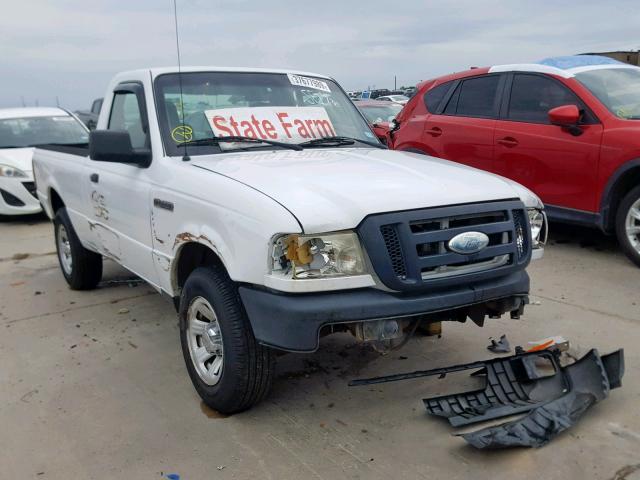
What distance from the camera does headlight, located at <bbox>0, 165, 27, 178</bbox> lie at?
356 inches

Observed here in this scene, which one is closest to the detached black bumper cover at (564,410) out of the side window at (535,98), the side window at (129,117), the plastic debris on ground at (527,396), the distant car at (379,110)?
the plastic debris on ground at (527,396)

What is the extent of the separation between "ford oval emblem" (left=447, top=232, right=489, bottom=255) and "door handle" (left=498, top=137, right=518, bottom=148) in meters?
3.82

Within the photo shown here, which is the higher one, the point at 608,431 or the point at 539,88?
the point at 539,88

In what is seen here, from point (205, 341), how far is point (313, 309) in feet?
2.86

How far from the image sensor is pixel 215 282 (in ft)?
10.2

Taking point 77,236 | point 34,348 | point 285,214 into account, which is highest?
point 285,214

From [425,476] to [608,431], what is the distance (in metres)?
0.96

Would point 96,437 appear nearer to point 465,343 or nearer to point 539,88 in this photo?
point 465,343

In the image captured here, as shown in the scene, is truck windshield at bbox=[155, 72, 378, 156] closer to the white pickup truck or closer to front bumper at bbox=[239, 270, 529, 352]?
the white pickup truck

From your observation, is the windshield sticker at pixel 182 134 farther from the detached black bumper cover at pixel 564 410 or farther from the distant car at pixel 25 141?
the distant car at pixel 25 141

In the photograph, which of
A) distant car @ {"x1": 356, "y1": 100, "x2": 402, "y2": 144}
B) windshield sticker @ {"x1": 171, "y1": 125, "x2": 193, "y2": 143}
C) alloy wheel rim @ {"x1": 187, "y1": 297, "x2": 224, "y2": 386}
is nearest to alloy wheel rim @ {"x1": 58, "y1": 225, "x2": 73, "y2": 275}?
windshield sticker @ {"x1": 171, "y1": 125, "x2": 193, "y2": 143}

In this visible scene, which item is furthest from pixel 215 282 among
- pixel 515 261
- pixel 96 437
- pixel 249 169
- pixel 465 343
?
pixel 465 343

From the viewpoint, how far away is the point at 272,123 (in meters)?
3.98

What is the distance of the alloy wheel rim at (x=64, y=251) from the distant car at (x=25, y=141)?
3037 mm
